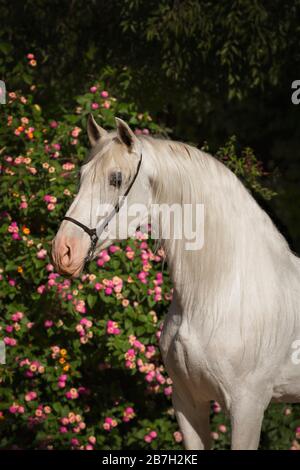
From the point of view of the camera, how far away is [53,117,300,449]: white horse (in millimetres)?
2775

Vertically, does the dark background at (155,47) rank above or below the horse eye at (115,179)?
above

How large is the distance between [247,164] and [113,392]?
1763 millimetres

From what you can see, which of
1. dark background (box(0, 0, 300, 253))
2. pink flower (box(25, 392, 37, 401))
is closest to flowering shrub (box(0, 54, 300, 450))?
pink flower (box(25, 392, 37, 401))

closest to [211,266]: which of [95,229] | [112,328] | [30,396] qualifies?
[95,229]

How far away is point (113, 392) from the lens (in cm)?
459

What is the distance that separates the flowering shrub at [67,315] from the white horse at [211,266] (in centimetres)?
134

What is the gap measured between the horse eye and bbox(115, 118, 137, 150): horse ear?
0.37ft

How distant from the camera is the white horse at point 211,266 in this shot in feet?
9.11

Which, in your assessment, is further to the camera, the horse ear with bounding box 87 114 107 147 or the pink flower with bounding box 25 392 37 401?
the pink flower with bounding box 25 392 37 401

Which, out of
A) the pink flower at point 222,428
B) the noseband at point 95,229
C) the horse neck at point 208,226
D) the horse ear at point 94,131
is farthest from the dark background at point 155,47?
the noseband at point 95,229

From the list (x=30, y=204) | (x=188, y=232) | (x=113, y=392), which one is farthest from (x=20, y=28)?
(x=188, y=232)

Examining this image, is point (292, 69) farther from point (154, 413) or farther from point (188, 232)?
point (188, 232)

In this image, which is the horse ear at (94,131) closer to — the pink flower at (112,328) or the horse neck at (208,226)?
the horse neck at (208,226)

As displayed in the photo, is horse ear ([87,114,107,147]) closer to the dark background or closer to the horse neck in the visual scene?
the horse neck
